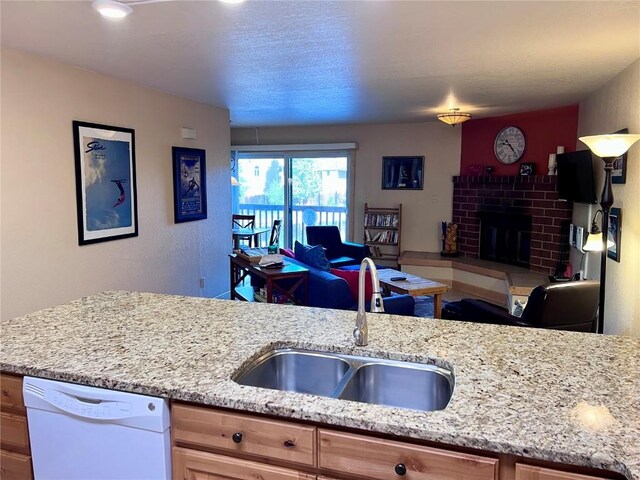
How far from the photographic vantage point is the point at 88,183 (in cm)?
365

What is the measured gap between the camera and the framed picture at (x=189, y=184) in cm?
477

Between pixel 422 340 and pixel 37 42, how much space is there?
2.78 metres

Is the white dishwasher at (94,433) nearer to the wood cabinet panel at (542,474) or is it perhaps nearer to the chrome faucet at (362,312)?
the chrome faucet at (362,312)

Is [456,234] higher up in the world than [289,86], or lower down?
lower down

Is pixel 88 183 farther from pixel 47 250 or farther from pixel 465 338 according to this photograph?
pixel 465 338

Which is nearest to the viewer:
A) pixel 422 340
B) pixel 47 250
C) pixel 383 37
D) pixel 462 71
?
pixel 422 340

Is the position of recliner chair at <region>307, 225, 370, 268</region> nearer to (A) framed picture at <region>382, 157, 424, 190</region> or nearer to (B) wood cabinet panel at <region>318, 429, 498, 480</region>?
(A) framed picture at <region>382, 157, 424, 190</region>

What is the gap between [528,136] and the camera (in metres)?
→ 6.07

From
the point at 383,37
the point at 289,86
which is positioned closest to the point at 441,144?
the point at 289,86

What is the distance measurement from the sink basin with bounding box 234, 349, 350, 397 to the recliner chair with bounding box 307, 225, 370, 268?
15.9 feet

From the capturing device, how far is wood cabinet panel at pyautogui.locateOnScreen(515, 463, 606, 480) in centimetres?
116

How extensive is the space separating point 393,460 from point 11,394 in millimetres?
1350

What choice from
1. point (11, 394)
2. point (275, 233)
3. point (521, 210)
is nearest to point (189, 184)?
point (275, 233)

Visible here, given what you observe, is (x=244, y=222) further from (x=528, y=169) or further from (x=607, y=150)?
(x=607, y=150)
